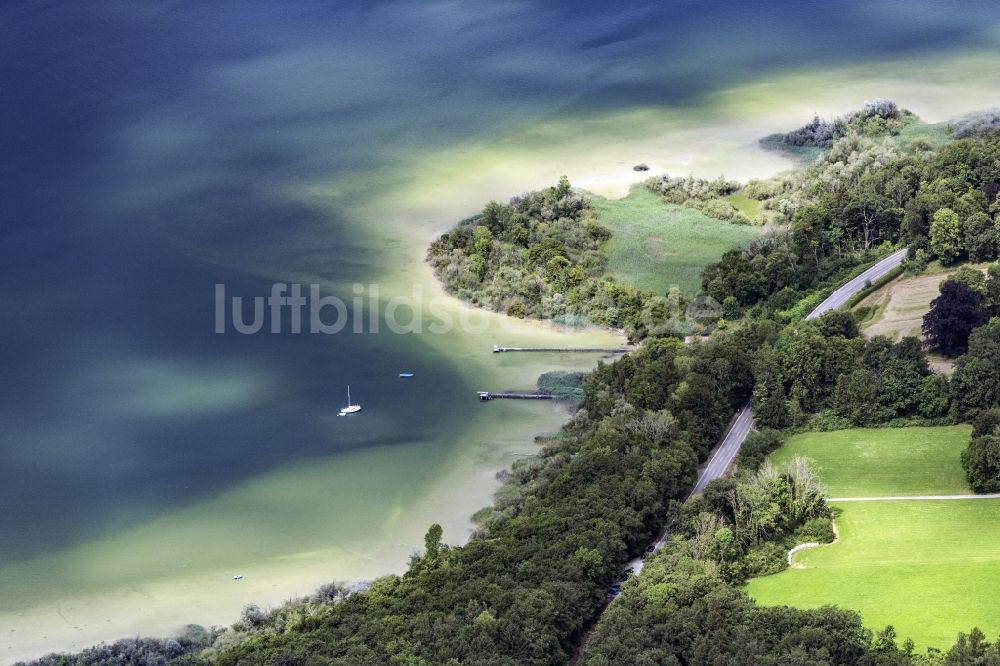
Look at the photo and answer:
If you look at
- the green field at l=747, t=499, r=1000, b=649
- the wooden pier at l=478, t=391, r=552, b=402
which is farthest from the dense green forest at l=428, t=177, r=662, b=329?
the green field at l=747, t=499, r=1000, b=649

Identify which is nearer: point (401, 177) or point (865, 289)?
point (865, 289)

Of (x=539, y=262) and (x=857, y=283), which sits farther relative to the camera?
(x=539, y=262)

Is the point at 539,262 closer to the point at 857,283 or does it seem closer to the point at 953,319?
the point at 857,283

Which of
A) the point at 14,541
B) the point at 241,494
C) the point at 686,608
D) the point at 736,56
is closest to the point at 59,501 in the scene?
the point at 14,541

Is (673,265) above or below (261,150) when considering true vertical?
below

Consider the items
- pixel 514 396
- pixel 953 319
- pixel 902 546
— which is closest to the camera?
pixel 902 546

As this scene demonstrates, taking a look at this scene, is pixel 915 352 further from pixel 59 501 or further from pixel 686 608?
pixel 59 501

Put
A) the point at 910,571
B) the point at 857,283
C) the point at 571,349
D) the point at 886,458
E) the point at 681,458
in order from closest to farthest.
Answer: the point at 910,571
the point at 681,458
the point at 886,458
the point at 857,283
the point at 571,349

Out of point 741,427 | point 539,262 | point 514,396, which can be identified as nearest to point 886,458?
point 741,427
